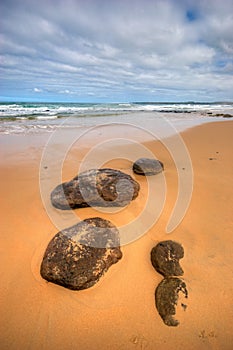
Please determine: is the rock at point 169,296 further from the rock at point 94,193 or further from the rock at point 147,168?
the rock at point 147,168

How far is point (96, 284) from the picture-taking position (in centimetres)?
202

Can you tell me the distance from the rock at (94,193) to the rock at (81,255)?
689mm

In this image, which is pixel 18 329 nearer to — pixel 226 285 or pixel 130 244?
pixel 130 244

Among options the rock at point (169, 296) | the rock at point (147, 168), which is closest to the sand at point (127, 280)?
the rock at point (169, 296)

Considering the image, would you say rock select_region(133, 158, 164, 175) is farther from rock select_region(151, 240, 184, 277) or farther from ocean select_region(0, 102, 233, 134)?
ocean select_region(0, 102, 233, 134)

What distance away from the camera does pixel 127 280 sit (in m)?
2.10

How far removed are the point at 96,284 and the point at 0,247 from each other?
1277 mm

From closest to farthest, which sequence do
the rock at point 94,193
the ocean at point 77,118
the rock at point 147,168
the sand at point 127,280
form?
→ the sand at point 127,280, the rock at point 94,193, the rock at point 147,168, the ocean at point 77,118

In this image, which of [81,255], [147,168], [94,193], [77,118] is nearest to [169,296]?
[81,255]

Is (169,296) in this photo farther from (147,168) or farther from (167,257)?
(147,168)

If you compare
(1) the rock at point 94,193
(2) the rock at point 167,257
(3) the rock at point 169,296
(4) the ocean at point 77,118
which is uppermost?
(4) the ocean at point 77,118

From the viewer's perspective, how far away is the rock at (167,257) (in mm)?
2115

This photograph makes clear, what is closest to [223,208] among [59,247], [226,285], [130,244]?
[226,285]

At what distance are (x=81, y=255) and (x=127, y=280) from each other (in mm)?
532
